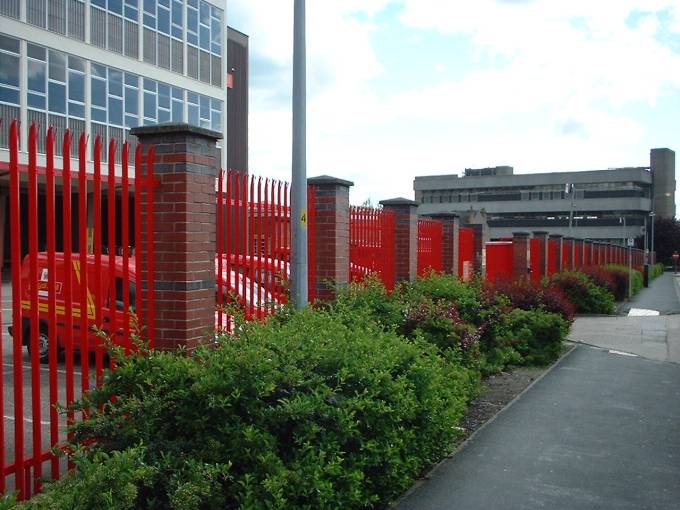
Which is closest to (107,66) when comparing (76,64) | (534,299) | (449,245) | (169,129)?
(76,64)

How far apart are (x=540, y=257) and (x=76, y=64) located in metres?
16.6

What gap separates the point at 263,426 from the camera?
4391 millimetres

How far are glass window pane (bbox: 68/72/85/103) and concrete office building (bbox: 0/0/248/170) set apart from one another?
1.3 inches

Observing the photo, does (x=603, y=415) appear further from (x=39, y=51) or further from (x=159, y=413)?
(x=39, y=51)

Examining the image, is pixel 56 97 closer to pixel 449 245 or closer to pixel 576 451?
pixel 449 245

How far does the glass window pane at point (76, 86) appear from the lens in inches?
1007

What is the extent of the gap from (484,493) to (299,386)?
5.41 feet

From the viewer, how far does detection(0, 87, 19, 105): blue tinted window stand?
2348 cm

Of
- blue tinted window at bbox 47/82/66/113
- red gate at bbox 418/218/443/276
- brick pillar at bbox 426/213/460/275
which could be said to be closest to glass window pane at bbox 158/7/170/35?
blue tinted window at bbox 47/82/66/113

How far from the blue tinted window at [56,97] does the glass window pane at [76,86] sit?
0.97ft

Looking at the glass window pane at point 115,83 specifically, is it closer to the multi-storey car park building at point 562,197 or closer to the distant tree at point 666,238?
the multi-storey car park building at point 562,197

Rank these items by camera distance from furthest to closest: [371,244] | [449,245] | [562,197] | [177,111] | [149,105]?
[562,197] → [177,111] → [149,105] → [449,245] → [371,244]

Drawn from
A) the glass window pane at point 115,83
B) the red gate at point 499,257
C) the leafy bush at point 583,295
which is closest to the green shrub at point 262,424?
the red gate at point 499,257

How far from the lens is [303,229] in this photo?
7578mm
